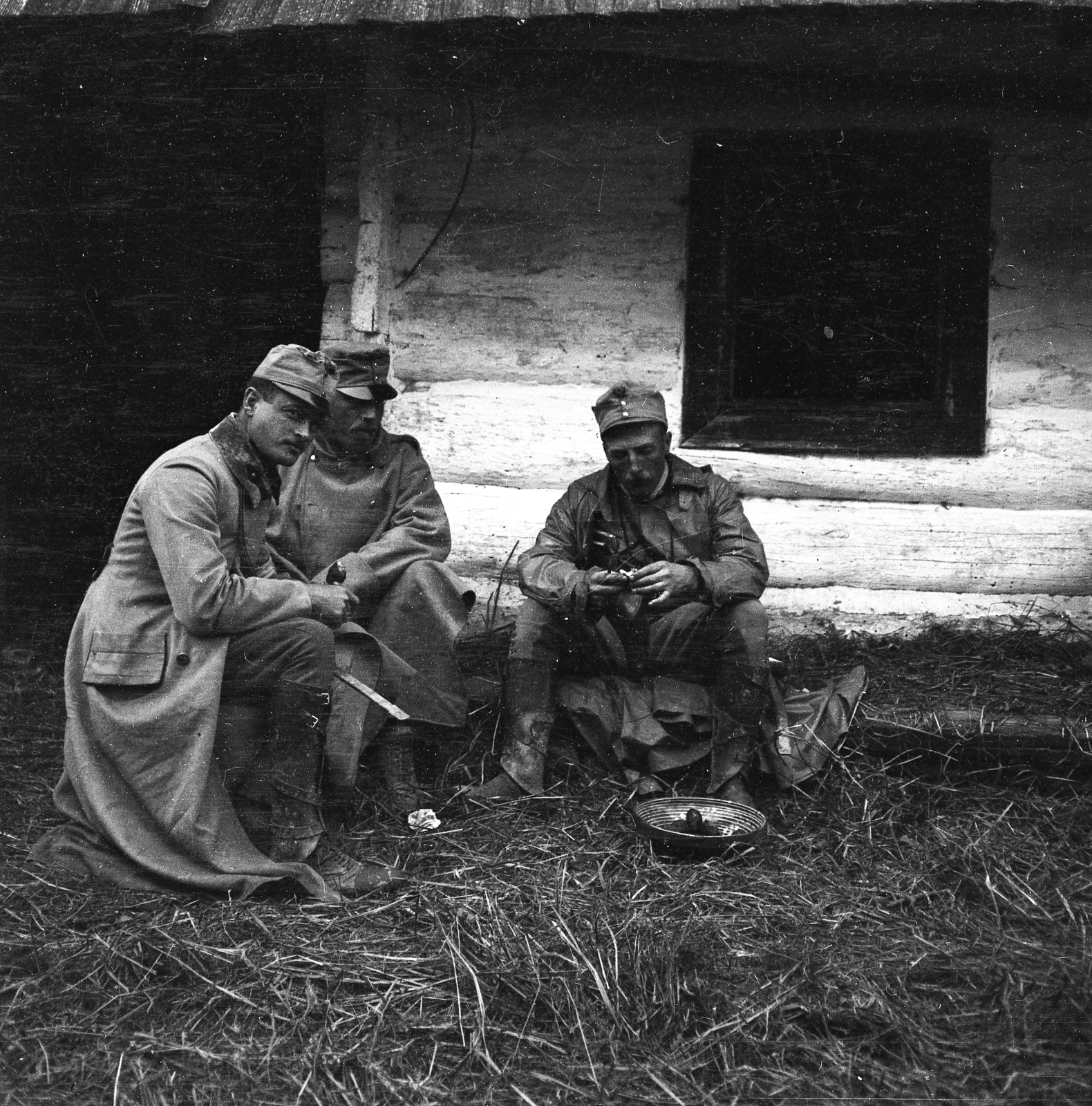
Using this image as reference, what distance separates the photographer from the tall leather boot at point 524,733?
4531 millimetres

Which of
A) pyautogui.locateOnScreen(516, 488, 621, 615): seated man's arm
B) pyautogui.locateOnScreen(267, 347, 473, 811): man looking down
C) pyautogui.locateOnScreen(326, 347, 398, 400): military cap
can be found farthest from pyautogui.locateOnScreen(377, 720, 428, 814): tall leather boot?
pyautogui.locateOnScreen(326, 347, 398, 400): military cap

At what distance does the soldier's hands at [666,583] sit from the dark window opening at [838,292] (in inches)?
53.1

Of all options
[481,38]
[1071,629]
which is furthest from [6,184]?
[1071,629]

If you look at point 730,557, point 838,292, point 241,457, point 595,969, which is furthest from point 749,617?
point 838,292

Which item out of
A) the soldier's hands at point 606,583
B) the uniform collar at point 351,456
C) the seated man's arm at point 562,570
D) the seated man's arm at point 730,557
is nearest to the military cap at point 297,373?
the uniform collar at point 351,456

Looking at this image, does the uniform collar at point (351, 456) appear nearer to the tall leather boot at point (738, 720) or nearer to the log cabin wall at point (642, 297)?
the log cabin wall at point (642, 297)

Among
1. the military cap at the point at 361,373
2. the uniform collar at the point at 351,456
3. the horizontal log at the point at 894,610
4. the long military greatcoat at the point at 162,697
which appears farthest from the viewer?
the horizontal log at the point at 894,610

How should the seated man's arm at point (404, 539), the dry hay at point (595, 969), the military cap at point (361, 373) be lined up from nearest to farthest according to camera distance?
the dry hay at point (595, 969) < the seated man's arm at point (404, 539) < the military cap at point (361, 373)

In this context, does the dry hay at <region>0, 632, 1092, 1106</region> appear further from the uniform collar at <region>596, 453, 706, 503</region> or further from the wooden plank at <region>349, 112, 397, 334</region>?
the wooden plank at <region>349, 112, 397, 334</region>

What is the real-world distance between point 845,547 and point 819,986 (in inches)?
108

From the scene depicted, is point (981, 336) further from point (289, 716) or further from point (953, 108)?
point (289, 716)

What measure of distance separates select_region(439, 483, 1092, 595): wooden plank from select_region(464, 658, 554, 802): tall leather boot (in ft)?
5.03

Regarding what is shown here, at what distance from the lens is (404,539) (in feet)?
15.7

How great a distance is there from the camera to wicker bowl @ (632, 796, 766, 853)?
407 centimetres
